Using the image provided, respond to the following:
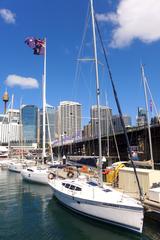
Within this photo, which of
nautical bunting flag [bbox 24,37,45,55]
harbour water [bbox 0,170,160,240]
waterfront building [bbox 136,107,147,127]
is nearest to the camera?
harbour water [bbox 0,170,160,240]

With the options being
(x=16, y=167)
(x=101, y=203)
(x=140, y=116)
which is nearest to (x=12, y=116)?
(x=16, y=167)

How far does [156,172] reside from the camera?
921 inches

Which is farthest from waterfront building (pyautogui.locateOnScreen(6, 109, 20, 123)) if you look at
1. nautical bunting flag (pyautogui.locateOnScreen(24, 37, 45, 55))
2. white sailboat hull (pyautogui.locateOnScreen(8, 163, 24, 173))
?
nautical bunting flag (pyautogui.locateOnScreen(24, 37, 45, 55))

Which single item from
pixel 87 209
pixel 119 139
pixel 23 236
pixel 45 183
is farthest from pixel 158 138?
pixel 23 236

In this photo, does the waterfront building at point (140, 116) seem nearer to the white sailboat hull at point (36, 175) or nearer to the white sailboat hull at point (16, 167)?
the white sailboat hull at point (16, 167)

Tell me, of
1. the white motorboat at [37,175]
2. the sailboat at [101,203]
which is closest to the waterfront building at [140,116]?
the white motorboat at [37,175]

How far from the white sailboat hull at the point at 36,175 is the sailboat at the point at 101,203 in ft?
52.3

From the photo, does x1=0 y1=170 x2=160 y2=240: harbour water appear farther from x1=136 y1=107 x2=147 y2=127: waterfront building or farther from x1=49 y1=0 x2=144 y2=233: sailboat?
x1=136 y1=107 x2=147 y2=127: waterfront building

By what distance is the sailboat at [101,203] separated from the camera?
1819 centimetres

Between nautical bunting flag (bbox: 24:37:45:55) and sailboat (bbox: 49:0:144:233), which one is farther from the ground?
nautical bunting flag (bbox: 24:37:45:55)

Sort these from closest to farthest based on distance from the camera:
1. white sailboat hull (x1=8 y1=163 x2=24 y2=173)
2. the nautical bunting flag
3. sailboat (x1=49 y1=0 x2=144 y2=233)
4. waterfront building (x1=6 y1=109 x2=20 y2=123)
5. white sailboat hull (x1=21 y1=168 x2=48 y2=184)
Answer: sailboat (x1=49 y1=0 x2=144 y2=233) < white sailboat hull (x1=21 y1=168 x2=48 y2=184) < the nautical bunting flag < white sailboat hull (x1=8 y1=163 x2=24 y2=173) < waterfront building (x1=6 y1=109 x2=20 y2=123)

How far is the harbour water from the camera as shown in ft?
60.5

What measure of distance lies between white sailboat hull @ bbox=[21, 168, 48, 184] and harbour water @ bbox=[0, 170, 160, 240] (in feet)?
39.6

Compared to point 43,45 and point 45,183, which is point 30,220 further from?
point 43,45
